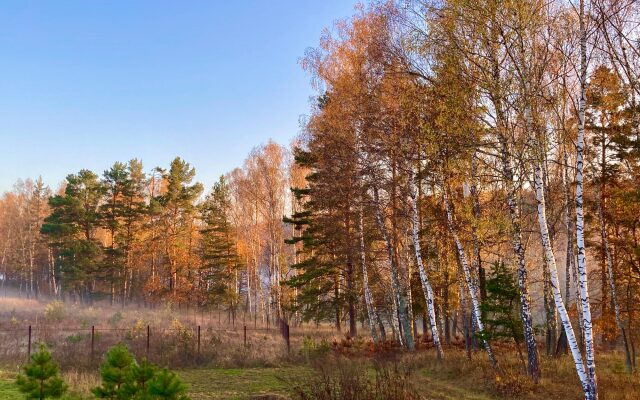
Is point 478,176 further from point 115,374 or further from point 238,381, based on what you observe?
point 238,381

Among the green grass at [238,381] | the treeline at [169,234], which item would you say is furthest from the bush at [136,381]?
the treeline at [169,234]

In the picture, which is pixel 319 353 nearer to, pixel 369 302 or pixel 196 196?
pixel 369 302

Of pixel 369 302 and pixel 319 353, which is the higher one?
pixel 369 302

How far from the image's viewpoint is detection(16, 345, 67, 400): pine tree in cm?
556

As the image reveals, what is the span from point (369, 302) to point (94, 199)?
29.9 metres

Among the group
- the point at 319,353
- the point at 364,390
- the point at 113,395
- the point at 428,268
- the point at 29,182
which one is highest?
the point at 29,182

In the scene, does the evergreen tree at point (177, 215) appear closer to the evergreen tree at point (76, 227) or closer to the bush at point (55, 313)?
the evergreen tree at point (76, 227)

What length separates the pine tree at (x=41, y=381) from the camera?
556 cm

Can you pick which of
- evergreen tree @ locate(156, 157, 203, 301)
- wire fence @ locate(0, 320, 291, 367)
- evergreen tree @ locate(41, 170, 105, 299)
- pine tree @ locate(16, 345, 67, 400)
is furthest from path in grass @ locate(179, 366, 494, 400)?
evergreen tree @ locate(41, 170, 105, 299)

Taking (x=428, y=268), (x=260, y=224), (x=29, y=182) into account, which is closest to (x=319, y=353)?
(x=428, y=268)

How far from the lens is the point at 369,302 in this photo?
17.8 m

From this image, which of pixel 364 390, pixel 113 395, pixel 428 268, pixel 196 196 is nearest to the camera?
pixel 113 395

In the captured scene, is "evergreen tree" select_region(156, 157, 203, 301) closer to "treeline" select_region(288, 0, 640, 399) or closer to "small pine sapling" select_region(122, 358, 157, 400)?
"treeline" select_region(288, 0, 640, 399)

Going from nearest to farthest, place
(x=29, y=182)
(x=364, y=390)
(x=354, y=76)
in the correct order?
(x=364, y=390) < (x=354, y=76) < (x=29, y=182)
